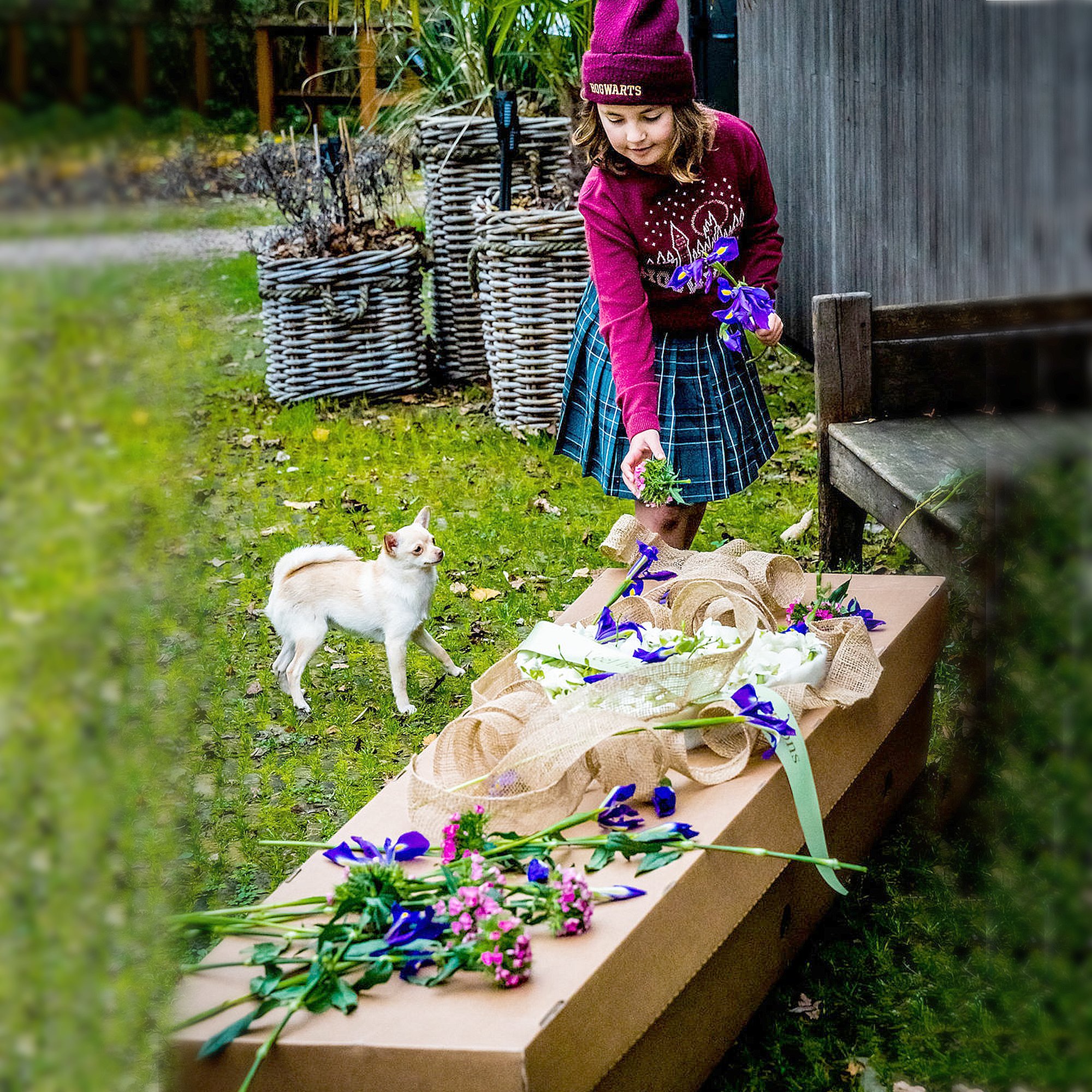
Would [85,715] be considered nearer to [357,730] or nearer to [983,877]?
[983,877]

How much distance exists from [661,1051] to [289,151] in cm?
594

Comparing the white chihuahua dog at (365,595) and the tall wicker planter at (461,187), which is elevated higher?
the tall wicker planter at (461,187)

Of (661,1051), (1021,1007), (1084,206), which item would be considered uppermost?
(1084,206)

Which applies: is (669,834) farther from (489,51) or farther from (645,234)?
(489,51)

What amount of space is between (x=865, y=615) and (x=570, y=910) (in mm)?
1108

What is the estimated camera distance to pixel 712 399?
340 centimetres

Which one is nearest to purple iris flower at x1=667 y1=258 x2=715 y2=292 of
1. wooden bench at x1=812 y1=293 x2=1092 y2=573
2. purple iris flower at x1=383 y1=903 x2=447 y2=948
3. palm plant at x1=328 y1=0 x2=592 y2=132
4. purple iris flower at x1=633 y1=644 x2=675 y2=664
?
wooden bench at x1=812 y1=293 x2=1092 y2=573

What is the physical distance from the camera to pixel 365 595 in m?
3.40

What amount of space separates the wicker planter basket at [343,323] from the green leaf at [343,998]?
5.34 meters

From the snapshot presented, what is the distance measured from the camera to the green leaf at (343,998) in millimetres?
1464

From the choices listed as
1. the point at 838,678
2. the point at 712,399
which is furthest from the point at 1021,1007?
the point at 712,399

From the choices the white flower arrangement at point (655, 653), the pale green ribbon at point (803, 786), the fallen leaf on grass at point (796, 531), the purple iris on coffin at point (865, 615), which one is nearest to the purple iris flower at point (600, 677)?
the white flower arrangement at point (655, 653)

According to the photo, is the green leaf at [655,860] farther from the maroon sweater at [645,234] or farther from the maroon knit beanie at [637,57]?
the maroon knit beanie at [637,57]

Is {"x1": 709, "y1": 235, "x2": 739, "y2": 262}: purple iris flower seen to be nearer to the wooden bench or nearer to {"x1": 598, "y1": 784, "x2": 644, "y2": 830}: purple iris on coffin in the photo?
the wooden bench
